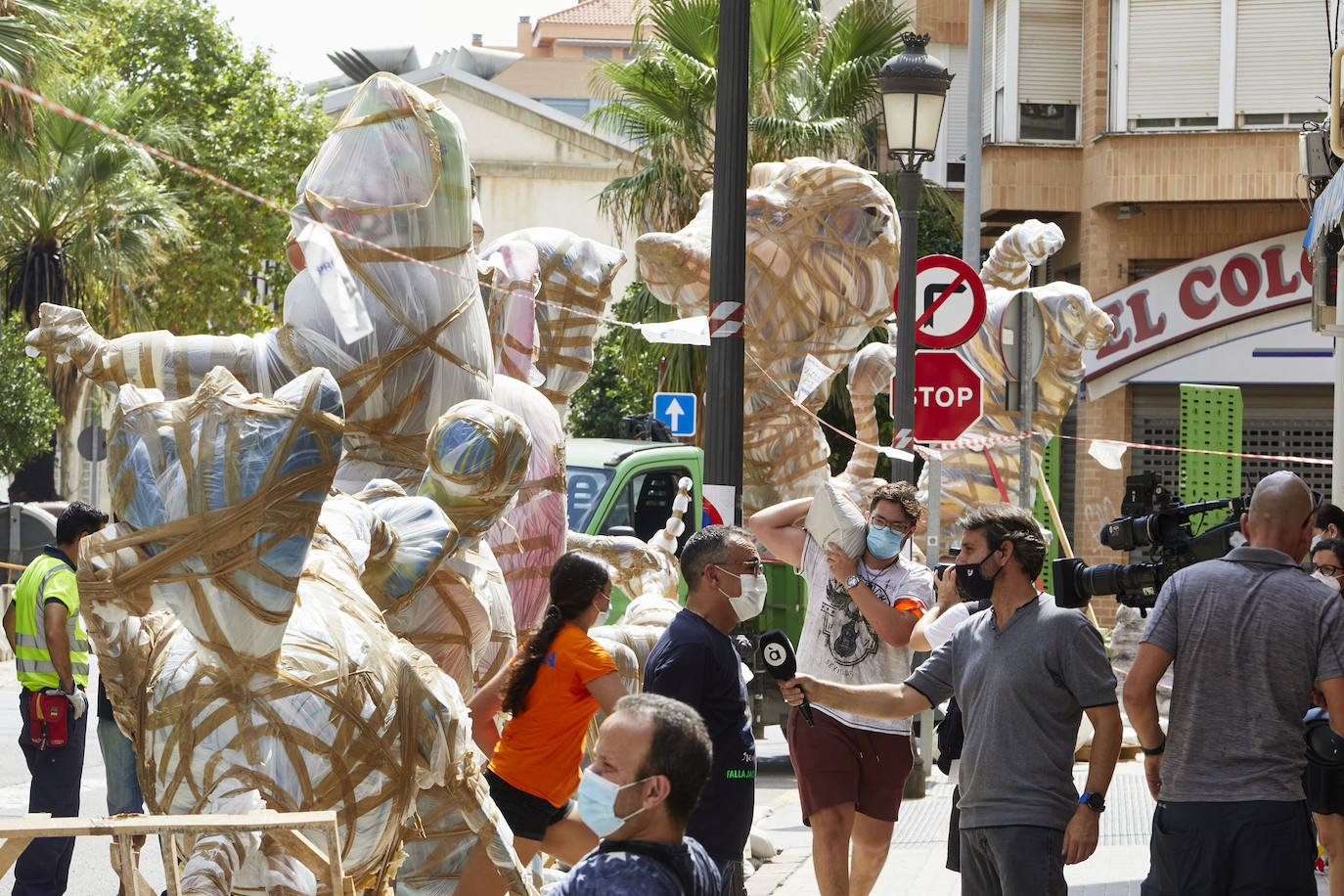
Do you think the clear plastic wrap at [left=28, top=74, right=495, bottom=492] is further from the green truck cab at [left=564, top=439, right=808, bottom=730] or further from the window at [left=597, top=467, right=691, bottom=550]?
the window at [left=597, top=467, right=691, bottom=550]

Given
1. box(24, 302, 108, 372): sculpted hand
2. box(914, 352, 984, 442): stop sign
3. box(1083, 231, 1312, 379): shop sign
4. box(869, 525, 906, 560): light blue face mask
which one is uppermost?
box(1083, 231, 1312, 379): shop sign

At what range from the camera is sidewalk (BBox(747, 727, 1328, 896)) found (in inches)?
319

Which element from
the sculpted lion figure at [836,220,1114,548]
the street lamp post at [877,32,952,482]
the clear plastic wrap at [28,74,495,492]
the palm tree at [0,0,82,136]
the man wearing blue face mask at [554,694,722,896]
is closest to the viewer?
the man wearing blue face mask at [554,694,722,896]

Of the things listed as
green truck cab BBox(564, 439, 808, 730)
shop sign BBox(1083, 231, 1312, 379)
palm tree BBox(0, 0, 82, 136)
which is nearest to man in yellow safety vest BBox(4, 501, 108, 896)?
green truck cab BBox(564, 439, 808, 730)

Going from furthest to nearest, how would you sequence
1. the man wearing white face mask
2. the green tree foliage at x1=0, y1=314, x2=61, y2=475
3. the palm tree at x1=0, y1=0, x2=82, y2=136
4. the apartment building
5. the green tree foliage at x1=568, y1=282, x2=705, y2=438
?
the green tree foliage at x1=0, y1=314, x2=61, y2=475, the apartment building, the green tree foliage at x1=568, y1=282, x2=705, y2=438, the palm tree at x1=0, y1=0, x2=82, y2=136, the man wearing white face mask

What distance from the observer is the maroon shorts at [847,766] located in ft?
22.3

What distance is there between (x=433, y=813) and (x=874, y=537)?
8.00ft

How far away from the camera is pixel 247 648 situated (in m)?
4.38

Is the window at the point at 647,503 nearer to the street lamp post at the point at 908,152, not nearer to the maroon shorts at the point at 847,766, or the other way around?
the street lamp post at the point at 908,152

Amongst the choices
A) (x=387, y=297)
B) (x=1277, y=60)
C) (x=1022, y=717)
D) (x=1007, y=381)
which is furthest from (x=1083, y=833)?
(x=1277, y=60)

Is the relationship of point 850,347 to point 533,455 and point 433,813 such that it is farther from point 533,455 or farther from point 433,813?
point 433,813

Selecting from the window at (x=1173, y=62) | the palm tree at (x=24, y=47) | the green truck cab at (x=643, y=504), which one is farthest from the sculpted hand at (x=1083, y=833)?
the window at (x=1173, y=62)

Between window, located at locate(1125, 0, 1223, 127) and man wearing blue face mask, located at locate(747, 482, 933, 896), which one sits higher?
window, located at locate(1125, 0, 1223, 127)

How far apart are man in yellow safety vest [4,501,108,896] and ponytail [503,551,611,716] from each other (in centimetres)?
250
